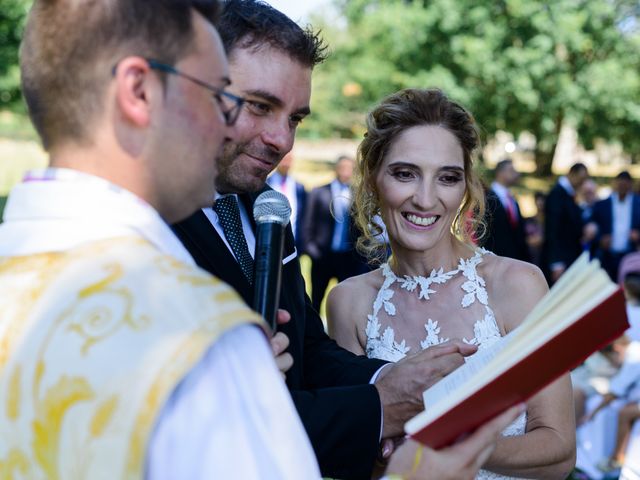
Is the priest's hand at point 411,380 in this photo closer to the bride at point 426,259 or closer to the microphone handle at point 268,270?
the microphone handle at point 268,270

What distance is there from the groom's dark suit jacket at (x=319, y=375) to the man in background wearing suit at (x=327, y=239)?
24.1 ft

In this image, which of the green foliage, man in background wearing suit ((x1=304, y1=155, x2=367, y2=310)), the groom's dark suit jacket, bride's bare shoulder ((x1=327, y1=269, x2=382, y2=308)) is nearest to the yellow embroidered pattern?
the groom's dark suit jacket

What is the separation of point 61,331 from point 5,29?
954 inches

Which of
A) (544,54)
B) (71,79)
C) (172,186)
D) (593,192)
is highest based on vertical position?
(544,54)

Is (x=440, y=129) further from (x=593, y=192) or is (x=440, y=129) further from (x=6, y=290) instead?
(x=593, y=192)

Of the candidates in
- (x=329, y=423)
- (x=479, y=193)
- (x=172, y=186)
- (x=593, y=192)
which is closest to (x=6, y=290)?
(x=172, y=186)

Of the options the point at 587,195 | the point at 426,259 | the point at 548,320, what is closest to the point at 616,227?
the point at 587,195

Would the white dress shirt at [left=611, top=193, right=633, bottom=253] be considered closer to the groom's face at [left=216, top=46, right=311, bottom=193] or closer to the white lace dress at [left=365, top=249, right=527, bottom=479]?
the white lace dress at [left=365, top=249, right=527, bottom=479]

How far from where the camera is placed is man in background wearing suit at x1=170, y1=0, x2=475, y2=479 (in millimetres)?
2174

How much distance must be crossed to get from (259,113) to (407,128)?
865 millimetres

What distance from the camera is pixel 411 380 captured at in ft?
7.41

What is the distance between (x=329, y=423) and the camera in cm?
215

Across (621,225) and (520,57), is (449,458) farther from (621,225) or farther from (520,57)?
(520,57)

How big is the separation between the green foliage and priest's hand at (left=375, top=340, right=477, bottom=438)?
20.6 meters
